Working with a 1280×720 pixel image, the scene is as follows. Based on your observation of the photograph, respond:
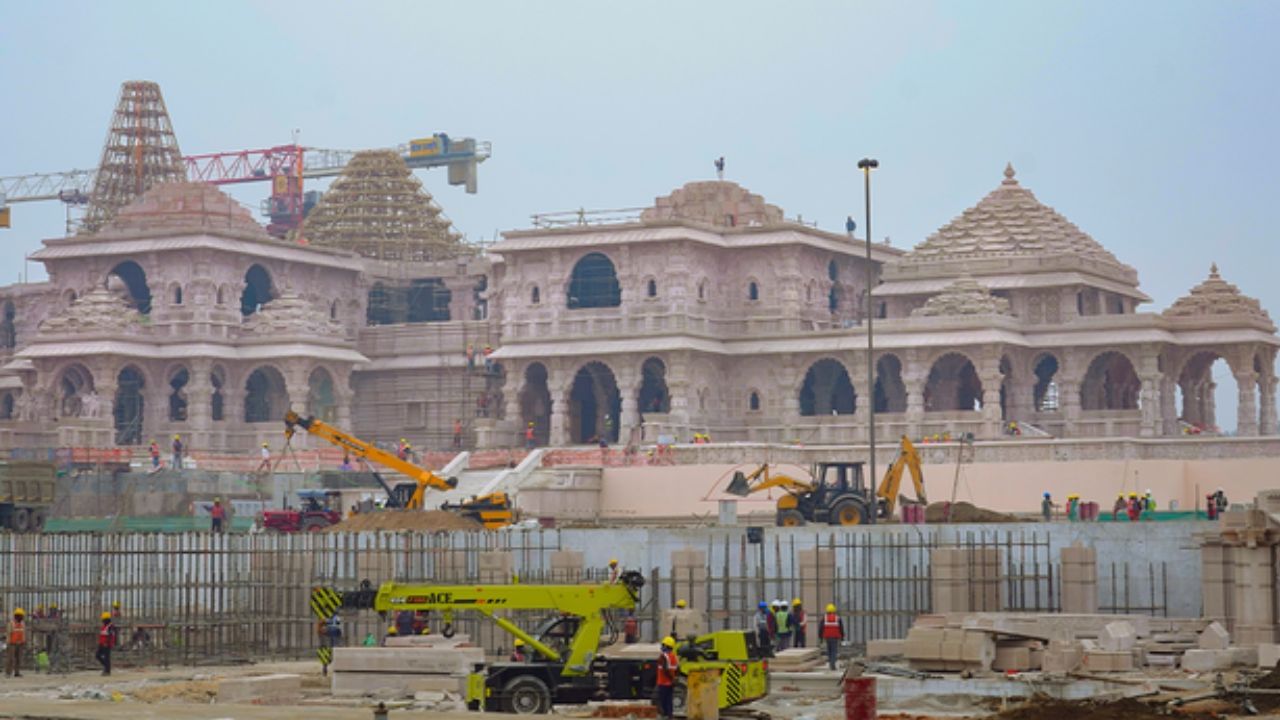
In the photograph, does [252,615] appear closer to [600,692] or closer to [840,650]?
[840,650]

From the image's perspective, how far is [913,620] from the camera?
50.8m

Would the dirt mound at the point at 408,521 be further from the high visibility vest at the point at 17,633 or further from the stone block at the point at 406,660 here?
the stone block at the point at 406,660

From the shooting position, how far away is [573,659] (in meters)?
37.5

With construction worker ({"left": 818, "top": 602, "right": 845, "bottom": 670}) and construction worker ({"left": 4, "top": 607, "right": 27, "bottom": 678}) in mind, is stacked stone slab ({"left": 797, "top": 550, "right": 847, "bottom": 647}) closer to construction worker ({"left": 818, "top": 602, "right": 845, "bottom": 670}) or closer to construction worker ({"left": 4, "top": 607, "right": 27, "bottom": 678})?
construction worker ({"left": 818, "top": 602, "right": 845, "bottom": 670})

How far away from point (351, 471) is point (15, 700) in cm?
4580

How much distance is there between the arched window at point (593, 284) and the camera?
94.6 metres

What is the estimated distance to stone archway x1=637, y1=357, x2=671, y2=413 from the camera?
93875mm

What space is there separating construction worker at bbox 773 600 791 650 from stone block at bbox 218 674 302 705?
10.3 m

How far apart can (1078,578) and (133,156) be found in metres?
78.7

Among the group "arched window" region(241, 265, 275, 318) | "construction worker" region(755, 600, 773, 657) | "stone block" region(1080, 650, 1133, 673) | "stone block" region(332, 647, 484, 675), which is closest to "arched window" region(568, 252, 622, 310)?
"arched window" region(241, 265, 275, 318)

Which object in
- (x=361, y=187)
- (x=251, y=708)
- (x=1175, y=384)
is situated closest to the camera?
(x=251, y=708)

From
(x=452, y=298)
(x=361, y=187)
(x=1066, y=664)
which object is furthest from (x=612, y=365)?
(x=1066, y=664)

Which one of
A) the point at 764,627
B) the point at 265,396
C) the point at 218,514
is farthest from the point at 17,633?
the point at 265,396

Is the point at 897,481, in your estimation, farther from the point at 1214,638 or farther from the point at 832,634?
the point at 832,634
